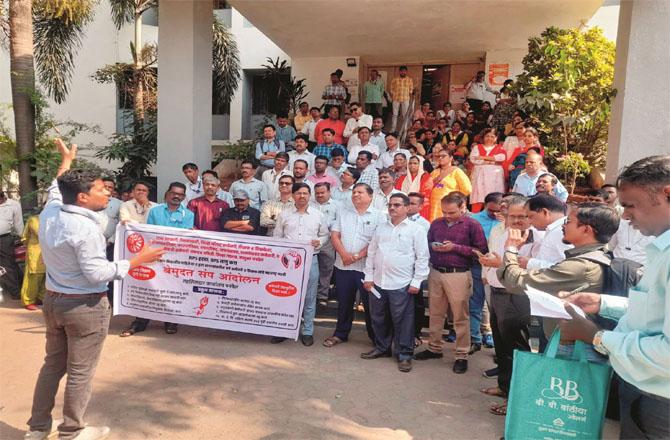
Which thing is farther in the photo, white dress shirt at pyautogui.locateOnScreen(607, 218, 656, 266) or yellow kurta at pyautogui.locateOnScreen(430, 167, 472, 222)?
yellow kurta at pyautogui.locateOnScreen(430, 167, 472, 222)

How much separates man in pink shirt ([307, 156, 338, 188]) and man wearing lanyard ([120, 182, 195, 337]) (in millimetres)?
2051

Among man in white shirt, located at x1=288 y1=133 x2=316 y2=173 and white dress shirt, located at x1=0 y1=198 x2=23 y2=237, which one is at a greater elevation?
man in white shirt, located at x1=288 y1=133 x2=316 y2=173

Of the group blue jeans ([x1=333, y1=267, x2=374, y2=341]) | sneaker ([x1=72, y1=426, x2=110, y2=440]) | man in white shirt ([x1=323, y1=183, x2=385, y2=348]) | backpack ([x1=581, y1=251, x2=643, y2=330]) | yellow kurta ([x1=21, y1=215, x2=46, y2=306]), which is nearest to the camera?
backpack ([x1=581, y1=251, x2=643, y2=330])

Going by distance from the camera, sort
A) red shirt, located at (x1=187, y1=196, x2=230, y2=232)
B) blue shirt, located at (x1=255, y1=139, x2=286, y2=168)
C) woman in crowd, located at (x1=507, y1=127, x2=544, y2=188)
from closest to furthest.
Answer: red shirt, located at (x1=187, y1=196, x2=230, y2=232) → woman in crowd, located at (x1=507, y1=127, x2=544, y2=188) → blue shirt, located at (x1=255, y1=139, x2=286, y2=168)

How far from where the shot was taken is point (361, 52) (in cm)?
1330

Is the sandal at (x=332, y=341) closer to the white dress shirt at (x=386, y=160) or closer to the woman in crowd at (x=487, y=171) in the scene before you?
the woman in crowd at (x=487, y=171)

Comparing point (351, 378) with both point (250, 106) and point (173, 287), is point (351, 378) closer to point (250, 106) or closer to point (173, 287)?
point (173, 287)

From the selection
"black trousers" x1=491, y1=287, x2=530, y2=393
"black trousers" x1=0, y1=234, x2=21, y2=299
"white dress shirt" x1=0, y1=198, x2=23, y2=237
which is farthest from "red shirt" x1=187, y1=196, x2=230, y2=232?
"black trousers" x1=491, y1=287, x2=530, y2=393

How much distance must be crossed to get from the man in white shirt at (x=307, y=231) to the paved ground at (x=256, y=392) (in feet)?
1.02

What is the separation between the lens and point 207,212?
19.9ft

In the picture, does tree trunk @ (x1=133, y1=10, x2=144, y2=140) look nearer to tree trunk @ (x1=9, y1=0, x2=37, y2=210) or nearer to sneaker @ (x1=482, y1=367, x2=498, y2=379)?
tree trunk @ (x1=9, y1=0, x2=37, y2=210)

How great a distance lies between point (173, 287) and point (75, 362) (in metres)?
2.32

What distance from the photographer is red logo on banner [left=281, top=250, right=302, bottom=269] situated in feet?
16.9

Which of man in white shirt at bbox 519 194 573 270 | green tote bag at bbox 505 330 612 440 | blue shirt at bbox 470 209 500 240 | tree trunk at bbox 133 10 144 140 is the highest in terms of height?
tree trunk at bbox 133 10 144 140
